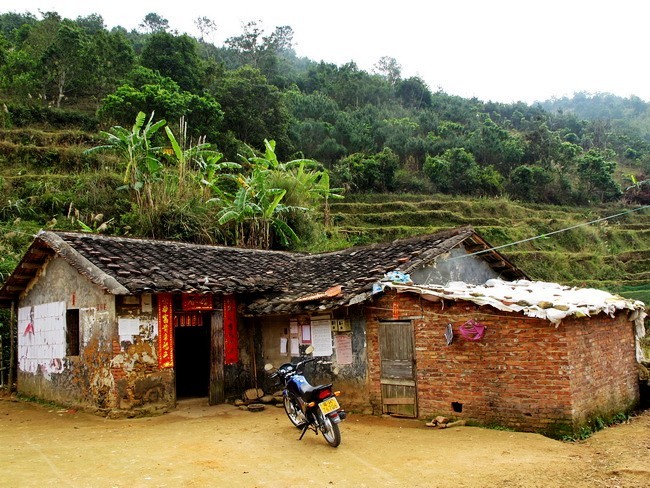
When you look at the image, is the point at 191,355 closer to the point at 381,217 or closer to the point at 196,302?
the point at 196,302

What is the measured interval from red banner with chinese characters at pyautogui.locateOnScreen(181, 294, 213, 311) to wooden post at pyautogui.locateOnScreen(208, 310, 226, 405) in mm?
311

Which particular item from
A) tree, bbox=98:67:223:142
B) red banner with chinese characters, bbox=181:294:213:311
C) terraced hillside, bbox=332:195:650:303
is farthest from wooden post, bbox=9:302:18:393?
terraced hillside, bbox=332:195:650:303

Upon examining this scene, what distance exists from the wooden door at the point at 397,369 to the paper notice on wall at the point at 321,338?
3.86ft

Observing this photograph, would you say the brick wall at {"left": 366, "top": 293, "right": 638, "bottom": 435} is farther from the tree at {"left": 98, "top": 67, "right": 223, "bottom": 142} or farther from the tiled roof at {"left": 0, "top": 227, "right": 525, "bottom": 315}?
the tree at {"left": 98, "top": 67, "right": 223, "bottom": 142}

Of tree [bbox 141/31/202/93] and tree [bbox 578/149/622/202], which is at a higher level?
tree [bbox 141/31/202/93]

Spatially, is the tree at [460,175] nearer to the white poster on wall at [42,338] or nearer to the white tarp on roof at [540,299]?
the white tarp on roof at [540,299]

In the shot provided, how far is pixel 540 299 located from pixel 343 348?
3641 millimetres

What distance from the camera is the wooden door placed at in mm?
9195

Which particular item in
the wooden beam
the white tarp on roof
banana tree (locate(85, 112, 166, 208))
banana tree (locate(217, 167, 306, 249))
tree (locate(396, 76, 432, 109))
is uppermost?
tree (locate(396, 76, 432, 109))

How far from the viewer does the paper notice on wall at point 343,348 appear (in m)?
10.1

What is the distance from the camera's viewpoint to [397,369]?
936 centimetres

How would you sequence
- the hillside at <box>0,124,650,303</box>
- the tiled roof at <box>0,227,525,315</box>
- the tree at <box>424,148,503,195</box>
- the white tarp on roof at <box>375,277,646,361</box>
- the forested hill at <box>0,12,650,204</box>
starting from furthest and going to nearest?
the tree at <box>424,148,503,195</box> < the forested hill at <box>0,12,650,204</box> < the hillside at <box>0,124,650,303</box> < the tiled roof at <box>0,227,525,315</box> < the white tarp on roof at <box>375,277,646,361</box>

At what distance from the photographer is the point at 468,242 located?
11766 mm

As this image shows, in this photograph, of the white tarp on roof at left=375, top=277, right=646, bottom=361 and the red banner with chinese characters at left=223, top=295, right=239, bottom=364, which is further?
the red banner with chinese characters at left=223, top=295, right=239, bottom=364
